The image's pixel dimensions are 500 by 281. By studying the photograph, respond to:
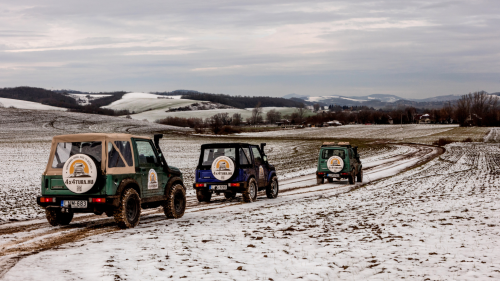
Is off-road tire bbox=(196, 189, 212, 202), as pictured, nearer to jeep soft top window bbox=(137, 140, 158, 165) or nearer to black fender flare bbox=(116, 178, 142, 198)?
jeep soft top window bbox=(137, 140, 158, 165)

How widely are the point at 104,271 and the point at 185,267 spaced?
132 centimetres

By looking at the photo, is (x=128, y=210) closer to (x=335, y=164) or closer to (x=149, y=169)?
(x=149, y=169)

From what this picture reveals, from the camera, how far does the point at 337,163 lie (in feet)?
84.3

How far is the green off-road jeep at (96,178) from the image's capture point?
11156mm

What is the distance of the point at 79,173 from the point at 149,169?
2095 millimetres

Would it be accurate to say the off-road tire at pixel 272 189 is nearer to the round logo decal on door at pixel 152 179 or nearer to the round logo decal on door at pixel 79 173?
the round logo decal on door at pixel 152 179

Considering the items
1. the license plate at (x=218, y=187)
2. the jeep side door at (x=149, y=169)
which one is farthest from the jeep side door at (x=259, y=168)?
the jeep side door at (x=149, y=169)

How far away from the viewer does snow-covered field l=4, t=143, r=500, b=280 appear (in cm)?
759

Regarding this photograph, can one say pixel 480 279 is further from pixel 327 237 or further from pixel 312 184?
pixel 312 184

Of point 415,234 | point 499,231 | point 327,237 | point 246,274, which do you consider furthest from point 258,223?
point 499,231

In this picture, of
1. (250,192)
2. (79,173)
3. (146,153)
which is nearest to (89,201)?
(79,173)

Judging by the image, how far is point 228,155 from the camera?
17.4 meters

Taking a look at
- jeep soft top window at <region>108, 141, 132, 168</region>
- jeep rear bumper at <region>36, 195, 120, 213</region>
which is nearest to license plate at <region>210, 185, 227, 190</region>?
jeep soft top window at <region>108, 141, 132, 168</region>

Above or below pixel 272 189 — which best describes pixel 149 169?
above
